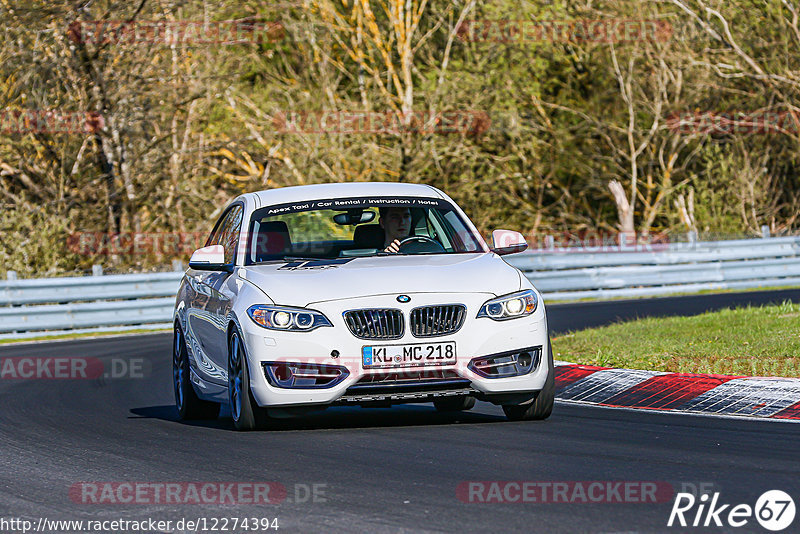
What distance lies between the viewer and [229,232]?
34.8 feet

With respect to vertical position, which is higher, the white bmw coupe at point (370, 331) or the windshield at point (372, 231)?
the windshield at point (372, 231)

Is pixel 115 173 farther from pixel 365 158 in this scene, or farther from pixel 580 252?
pixel 580 252

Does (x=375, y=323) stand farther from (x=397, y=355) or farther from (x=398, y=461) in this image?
(x=398, y=461)

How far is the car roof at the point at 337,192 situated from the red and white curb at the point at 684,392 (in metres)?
2.01

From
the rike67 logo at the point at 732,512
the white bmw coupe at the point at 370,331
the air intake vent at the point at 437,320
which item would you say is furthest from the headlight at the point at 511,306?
the rike67 logo at the point at 732,512

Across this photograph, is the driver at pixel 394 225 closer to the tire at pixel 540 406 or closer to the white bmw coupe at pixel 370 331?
the white bmw coupe at pixel 370 331

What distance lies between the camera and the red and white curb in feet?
30.9

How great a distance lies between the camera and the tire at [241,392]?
8.84m

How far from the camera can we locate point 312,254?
9820 mm
